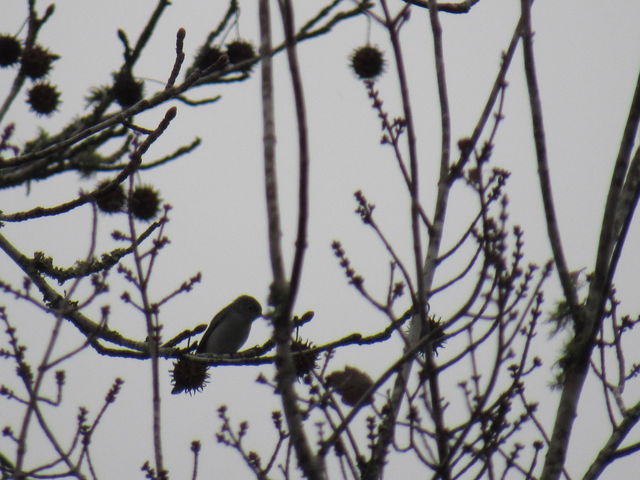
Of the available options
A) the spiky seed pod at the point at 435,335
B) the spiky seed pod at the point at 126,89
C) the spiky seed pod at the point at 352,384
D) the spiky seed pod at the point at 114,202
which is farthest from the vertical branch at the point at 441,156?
the spiky seed pod at the point at 114,202

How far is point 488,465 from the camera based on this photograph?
2.83 meters

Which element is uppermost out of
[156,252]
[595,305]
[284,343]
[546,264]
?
[156,252]

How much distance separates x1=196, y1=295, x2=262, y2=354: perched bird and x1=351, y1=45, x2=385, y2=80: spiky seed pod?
2.78m

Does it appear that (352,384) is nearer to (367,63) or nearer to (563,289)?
(367,63)

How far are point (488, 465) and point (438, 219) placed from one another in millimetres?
1031

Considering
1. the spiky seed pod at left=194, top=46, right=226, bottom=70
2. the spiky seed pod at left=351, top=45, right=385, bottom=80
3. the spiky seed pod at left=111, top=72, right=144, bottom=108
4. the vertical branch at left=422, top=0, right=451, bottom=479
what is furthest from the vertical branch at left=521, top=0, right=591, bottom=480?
the spiky seed pod at left=351, top=45, right=385, bottom=80

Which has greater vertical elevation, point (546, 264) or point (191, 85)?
point (191, 85)

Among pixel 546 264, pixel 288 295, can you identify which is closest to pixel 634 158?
pixel 546 264

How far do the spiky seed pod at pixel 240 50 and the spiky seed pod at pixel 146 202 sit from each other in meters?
0.94

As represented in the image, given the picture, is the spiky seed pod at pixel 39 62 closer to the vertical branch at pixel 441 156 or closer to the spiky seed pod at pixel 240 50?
the spiky seed pod at pixel 240 50

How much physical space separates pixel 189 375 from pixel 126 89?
4.91ft

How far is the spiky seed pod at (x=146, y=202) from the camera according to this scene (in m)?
4.73

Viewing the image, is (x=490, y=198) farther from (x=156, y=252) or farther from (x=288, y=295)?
(x=288, y=295)

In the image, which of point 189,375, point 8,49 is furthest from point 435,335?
point 8,49
